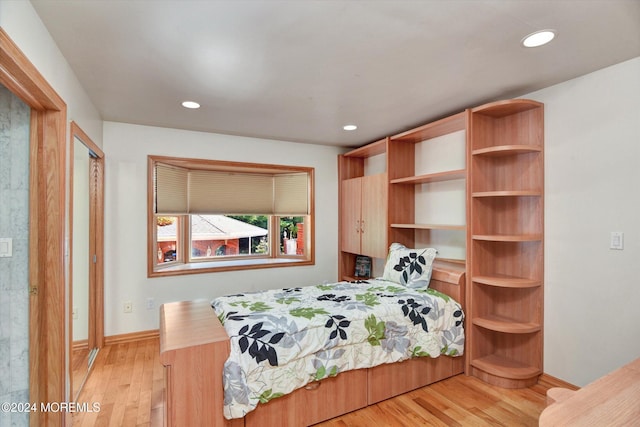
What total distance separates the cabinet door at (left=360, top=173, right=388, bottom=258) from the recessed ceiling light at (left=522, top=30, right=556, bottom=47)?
1.94 m

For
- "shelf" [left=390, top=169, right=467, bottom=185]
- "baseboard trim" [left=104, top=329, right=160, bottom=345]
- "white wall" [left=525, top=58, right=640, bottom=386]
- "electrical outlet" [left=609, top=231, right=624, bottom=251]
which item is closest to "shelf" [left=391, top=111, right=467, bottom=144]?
"shelf" [left=390, top=169, right=467, bottom=185]

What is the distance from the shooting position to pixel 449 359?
263cm

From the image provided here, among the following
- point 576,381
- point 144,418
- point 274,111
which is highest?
point 274,111

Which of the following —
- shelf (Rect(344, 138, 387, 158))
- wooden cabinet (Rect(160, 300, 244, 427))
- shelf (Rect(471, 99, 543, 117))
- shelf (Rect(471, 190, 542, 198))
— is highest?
shelf (Rect(471, 99, 543, 117))

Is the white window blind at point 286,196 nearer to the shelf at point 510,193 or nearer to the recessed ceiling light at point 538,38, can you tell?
the shelf at point 510,193

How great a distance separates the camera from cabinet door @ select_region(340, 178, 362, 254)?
413 cm

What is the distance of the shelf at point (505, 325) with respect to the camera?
2420mm

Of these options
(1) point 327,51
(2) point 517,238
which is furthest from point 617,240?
(1) point 327,51

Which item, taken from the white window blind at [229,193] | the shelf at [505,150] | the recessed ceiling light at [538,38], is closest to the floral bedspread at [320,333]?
the shelf at [505,150]

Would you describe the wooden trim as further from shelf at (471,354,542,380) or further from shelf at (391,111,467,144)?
shelf at (391,111,467,144)

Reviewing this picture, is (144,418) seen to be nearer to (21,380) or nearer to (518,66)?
(21,380)

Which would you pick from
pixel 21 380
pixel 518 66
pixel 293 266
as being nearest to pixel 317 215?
pixel 293 266

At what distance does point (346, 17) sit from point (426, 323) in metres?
2.17

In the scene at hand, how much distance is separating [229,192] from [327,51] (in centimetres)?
256
